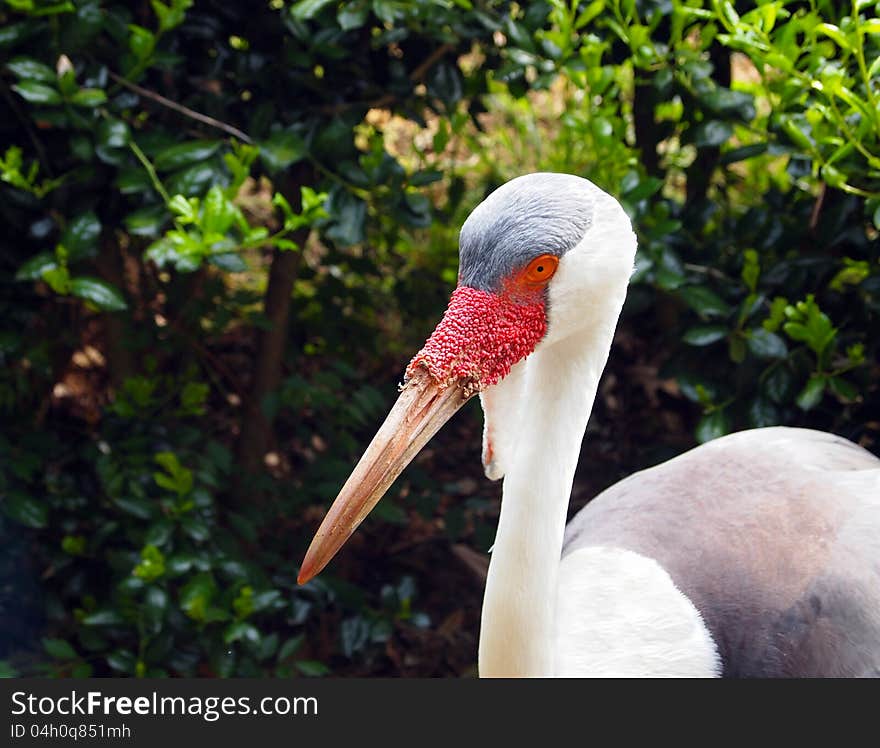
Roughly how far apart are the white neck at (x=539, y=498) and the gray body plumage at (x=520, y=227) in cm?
18

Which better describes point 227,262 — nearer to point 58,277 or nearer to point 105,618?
point 58,277

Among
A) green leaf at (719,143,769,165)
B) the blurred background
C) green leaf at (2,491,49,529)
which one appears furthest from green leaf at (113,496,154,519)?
green leaf at (719,143,769,165)

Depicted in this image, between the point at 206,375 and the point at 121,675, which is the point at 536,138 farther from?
the point at 121,675

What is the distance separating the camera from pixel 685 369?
266cm

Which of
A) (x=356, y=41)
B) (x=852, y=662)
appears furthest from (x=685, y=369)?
(x=356, y=41)

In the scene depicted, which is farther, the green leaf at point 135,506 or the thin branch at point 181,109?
the green leaf at point 135,506

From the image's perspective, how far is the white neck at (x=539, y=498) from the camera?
6.19 feet

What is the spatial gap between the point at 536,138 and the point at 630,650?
7.40ft

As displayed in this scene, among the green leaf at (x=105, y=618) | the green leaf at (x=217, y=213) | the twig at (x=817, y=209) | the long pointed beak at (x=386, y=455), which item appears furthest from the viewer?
the green leaf at (x=105, y=618)

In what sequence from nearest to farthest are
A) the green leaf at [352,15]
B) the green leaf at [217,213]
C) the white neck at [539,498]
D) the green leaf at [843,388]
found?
1. the white neck at [539,498]
2. the green leaf at [217,213]
3. the green leaf at [352,15]
4. the green leaf at [843,388]

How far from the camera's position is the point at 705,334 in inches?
98.2

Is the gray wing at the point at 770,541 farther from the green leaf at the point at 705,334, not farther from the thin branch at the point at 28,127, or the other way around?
the thin branch at the point at 28,127

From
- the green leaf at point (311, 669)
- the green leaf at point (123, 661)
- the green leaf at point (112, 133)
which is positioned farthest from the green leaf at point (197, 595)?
the green leaf at point (112, 133)

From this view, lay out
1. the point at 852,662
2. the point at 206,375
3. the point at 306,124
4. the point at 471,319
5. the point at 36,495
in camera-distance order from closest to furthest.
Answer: the point at 471,319, the point at 852,662, the point at 306,124, the point at 36,495, the point at 206,375
